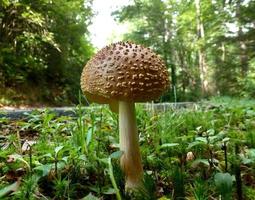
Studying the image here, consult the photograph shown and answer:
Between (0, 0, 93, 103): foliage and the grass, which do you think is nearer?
the grass

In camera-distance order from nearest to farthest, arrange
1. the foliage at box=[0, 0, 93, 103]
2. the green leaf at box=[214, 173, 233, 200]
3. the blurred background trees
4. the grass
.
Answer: the green leaf at box=[214, 173, 233, 200] → the grass → the blurred background trees → the foliage at box=[0, 0, 93, 103]

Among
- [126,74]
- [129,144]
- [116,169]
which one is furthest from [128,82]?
[116,169]

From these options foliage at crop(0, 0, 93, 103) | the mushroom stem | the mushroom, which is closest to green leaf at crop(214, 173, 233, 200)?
A: the mushroom

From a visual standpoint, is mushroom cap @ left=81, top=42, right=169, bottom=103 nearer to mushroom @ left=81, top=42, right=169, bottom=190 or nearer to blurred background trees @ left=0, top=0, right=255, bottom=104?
mushroom @ left=81, top=42, right=169, bottom=190

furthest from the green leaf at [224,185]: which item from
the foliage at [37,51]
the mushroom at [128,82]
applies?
the foliage at [37,51]

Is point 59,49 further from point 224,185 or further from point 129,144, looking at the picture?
point 224,185

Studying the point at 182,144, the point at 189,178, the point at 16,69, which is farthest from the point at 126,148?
the point at 16,69

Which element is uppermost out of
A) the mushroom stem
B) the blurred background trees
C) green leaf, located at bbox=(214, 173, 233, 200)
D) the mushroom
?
the blurred background trees
